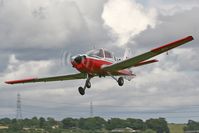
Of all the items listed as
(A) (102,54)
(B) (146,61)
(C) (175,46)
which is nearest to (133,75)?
(B) (146,61)

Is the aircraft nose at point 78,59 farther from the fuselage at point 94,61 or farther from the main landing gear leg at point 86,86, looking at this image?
the main landing gear leg at point 86,86

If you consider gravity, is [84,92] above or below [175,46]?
below

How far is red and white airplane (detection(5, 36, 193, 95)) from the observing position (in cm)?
5547

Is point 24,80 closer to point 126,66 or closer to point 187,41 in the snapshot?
point 126,66

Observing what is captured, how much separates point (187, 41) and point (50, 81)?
1789cm

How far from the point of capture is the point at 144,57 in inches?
2212

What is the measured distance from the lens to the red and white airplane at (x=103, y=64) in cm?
5547

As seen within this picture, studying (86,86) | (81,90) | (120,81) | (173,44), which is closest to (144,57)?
(173,44)

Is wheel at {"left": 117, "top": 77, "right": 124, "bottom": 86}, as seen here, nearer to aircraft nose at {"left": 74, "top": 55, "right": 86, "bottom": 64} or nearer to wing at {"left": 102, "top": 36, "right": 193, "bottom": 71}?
wing at {"left": 102, "top": 36, "right": 193, "bottom": 71}

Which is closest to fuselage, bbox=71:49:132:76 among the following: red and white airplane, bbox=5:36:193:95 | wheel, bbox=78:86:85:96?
red and white airplane, bbox=5:36:193:95

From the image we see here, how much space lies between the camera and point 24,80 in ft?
213

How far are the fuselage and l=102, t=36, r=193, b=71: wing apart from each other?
29.1 inches

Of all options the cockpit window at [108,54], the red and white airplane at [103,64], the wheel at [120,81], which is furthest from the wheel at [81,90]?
the wheel at [120,81]

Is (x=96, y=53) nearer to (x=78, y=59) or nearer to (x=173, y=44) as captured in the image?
(x=78, y=59)
